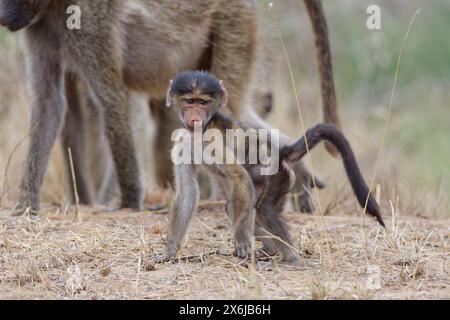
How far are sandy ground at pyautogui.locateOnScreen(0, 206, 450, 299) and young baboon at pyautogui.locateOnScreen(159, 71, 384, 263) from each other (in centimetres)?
13

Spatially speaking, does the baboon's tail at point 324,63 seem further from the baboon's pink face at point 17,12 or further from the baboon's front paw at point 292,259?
the baboon's front paw at point 292,259

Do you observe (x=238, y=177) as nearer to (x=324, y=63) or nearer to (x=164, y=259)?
(x=164, y=259)

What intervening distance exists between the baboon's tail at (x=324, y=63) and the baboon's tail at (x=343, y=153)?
1769 millimetres

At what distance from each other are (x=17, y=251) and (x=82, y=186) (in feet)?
8.13

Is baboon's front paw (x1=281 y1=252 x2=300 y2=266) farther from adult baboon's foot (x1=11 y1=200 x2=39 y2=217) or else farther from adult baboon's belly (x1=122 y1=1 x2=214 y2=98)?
adult baboon's belly (x1=122 y1=1 x2=214 y2=98)

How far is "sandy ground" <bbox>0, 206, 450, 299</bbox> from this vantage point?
142 inches

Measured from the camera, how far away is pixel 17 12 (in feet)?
17.6

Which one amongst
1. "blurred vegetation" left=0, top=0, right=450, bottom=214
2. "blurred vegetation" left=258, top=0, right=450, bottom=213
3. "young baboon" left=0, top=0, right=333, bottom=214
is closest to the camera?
"young baboon" left=0, top=0, right=333, bottom=214

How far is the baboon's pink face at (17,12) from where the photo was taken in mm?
5332

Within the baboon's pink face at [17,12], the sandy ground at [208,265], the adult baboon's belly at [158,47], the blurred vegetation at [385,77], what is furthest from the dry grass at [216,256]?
the blurred vegetation at [385,77]

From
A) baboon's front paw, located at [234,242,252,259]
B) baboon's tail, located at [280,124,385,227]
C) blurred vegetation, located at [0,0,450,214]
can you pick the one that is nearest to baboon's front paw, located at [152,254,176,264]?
baboon's front paw, located at [234,242,252,259]

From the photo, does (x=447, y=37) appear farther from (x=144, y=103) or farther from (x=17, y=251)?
(x=17, y=251)
